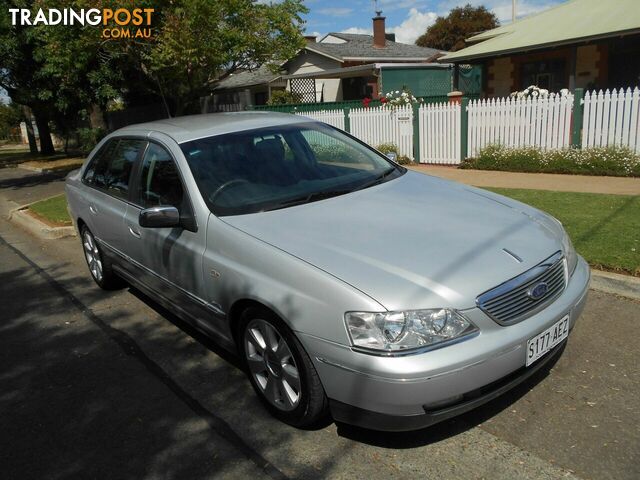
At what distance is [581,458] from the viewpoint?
2.68 meters

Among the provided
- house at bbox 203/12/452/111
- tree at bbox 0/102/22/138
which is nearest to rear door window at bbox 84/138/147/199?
A: house at bbox 203/12/452/111

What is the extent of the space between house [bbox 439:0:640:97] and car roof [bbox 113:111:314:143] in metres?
13.3

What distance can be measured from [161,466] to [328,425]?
0.91 m

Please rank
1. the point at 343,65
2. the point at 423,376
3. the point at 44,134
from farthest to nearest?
1. the point at 44,134
2. the point at 343,65
3. the point at 423,376

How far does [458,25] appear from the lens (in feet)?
176

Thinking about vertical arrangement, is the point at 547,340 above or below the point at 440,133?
below

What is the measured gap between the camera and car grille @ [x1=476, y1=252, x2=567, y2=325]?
8.68 feet

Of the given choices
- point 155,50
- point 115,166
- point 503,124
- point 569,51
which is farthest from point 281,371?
point 569,51

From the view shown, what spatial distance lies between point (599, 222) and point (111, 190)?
5.13 m

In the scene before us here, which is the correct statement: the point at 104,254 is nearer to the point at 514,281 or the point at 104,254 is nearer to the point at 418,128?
the point at 514,281

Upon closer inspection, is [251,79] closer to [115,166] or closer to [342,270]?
[115,166]

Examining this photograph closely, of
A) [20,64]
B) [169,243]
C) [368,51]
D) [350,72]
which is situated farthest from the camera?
[368,51]

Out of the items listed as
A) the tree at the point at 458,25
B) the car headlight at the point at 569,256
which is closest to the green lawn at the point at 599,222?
the car headlight at the point at 569,256

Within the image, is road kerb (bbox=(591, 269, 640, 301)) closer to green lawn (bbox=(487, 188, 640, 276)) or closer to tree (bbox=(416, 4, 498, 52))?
green lawn (bbox=(487, 188, 640, 276))
